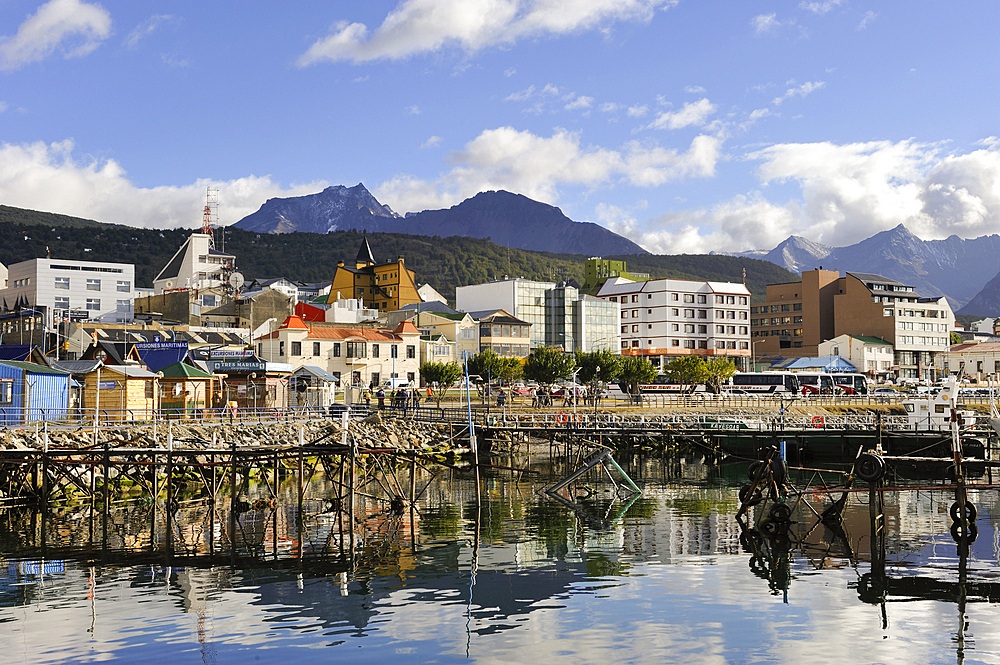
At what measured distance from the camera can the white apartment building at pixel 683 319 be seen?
154375 millimetres

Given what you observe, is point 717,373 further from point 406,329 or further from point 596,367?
point 406,329

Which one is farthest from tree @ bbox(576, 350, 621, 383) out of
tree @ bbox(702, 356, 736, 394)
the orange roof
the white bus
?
the orange roof

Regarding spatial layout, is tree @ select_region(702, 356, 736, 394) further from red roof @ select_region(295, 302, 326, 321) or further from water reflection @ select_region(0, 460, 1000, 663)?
water reflection @ select_region(0, 460, 1000, 663)

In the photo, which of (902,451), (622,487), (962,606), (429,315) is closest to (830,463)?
(902,451)

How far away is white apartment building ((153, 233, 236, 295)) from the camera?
158 metres

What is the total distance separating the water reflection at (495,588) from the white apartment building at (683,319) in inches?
4538

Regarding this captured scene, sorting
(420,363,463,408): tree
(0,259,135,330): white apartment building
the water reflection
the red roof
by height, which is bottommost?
the water reflection

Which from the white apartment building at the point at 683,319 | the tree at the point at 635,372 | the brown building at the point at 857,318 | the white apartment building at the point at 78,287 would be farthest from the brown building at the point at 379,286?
the brown building at the point at 857,318

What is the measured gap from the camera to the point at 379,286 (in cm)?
17012

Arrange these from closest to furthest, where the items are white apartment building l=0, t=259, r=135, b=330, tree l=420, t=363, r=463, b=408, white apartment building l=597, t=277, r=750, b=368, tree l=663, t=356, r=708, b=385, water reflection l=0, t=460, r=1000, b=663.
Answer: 1. water reflection l=0, t=460, r=1000, b=663
2. tree l=420, t=363, r=463, b=408
3. tree l=663, t=356, r=708, b=385
4. white apartment building l=0, t=259, r=135, b=330
5. white apartment building l=597, t=277, r=750, b=368

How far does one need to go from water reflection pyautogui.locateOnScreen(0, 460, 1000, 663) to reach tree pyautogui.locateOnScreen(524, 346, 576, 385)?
205ft

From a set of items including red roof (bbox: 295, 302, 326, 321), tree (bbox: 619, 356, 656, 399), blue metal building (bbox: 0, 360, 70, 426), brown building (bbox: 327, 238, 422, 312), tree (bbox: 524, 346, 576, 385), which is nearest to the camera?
blue metal building (bbox: 0, 360, 70, 426)

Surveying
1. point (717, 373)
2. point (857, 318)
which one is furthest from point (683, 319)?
point (717, 373)

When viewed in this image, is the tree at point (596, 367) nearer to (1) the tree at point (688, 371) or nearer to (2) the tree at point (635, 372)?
(2) the tree at point (635, 372)
